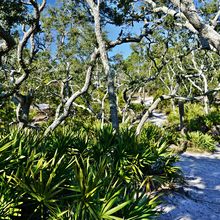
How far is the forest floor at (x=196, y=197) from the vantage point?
6.78m

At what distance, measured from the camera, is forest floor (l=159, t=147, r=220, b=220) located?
22.2ft

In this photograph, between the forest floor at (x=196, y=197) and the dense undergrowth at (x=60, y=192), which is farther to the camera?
the forest floor at (x=196, y=197)

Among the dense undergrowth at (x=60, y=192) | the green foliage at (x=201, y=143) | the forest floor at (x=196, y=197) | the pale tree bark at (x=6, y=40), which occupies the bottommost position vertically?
the forest floor at (x=196, y=197)

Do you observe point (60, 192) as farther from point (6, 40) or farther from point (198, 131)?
point (198, 131)

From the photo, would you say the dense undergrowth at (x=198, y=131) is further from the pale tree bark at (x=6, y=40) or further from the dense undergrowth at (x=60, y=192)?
the dense undergrowth at (x=60, y=192)

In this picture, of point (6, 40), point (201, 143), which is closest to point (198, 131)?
point (201, 143)

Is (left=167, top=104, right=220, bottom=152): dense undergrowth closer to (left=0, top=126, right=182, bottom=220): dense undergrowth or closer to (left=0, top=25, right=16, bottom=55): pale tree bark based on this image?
(left=0, top=25, right=16, bottom=55): pale tree bark

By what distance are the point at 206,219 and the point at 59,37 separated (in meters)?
18.9

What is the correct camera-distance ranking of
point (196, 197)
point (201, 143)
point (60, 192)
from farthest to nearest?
point (201, 143) → point (196, 197) → point (60, 192)

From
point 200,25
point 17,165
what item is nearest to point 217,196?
point 200,25

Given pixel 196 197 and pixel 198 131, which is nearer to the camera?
pixel 196 197

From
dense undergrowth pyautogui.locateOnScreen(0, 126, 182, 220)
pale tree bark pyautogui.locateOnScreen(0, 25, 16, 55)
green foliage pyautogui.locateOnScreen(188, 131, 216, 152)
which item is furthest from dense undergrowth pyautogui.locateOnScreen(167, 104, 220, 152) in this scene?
dense undergrowth pyautogui.locateOnScreen(0, 126, 182, 220)

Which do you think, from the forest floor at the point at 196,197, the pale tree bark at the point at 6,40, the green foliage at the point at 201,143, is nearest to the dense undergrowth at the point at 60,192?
the forest floor at the point at 196,197

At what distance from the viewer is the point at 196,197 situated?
8062mm
